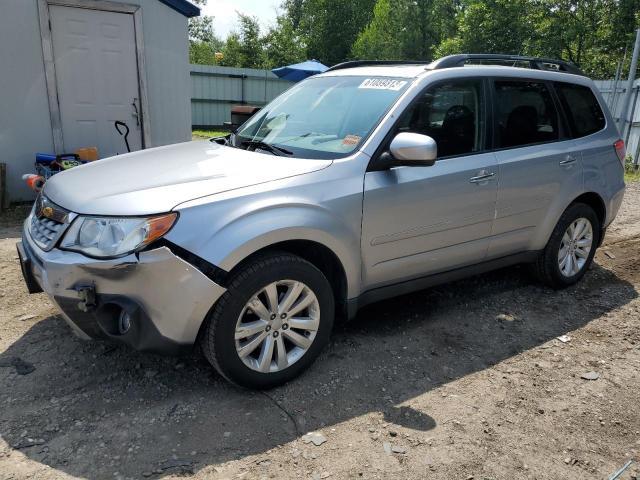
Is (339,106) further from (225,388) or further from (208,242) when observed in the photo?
(225,388)

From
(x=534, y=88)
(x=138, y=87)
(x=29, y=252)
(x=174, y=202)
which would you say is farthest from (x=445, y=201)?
(x=138, y=87)

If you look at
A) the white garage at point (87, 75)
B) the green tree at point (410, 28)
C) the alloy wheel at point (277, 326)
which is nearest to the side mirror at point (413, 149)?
the alloy wheel at point (277, 326)

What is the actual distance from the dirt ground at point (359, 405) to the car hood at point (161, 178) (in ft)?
3.38

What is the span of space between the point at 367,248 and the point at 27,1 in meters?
6.08

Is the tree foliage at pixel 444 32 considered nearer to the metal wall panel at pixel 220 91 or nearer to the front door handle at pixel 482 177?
the metal wall panel at pixel 220 91

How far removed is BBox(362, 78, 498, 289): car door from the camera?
3.25 meters

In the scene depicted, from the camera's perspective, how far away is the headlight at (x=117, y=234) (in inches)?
101

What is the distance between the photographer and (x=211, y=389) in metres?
3.03

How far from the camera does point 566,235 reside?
14.8 feet

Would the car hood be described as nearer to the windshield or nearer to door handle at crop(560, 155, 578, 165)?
the windshield

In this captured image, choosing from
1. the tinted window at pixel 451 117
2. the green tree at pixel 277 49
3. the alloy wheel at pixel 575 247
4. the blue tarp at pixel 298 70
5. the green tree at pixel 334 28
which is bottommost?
the alloy wheel at pixel 575 247

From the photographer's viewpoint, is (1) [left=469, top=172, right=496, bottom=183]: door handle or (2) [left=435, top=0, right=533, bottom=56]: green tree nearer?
(1) [left=469, top=172, right=496, bottom=183]: door handle

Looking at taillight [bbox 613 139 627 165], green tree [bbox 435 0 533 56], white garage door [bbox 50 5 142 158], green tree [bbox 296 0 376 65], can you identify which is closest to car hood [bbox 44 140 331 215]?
taillight [bbox 613 139 627 165]

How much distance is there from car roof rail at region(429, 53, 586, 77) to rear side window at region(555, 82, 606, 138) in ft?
0.65
